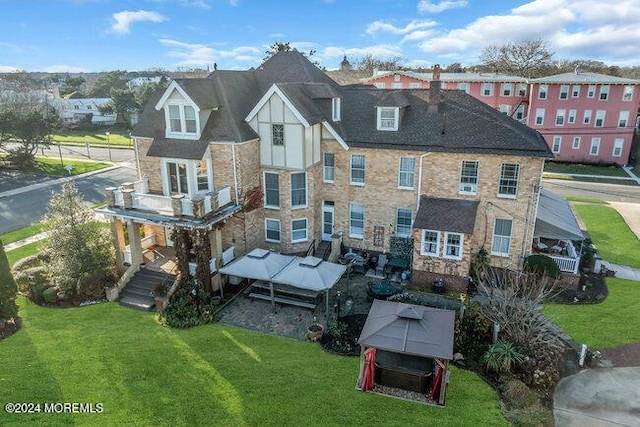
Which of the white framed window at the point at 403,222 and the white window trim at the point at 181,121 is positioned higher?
the white window trim at the point at 181,121

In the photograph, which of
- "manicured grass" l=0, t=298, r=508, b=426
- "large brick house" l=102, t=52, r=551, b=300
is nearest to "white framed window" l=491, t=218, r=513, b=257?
"large brick house" l=102, t=52, r=551, b=300

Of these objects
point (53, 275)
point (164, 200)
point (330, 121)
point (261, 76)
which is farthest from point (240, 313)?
point (261, 76)

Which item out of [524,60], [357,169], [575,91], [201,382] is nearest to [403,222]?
[357,169]

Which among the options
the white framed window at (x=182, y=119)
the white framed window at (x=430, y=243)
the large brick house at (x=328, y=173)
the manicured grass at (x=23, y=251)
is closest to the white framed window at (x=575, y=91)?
the large brick house at (x=328, y=173)

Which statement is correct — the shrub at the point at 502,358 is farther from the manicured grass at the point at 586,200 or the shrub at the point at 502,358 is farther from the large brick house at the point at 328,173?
the manicured grass at the point at 586,200

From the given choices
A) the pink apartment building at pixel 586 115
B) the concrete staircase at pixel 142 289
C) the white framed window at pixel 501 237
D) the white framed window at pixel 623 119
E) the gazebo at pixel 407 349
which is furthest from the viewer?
the white framed window at pixel 623 119

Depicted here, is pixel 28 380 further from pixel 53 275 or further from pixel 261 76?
pixel 261 76

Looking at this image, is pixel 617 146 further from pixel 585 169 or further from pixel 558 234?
pixel 558 234
